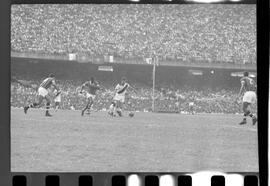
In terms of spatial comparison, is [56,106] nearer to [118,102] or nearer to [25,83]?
[25,83]

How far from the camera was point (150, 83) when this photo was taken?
1203 cm

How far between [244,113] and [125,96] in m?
2.31

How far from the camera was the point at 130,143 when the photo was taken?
37.0 feet

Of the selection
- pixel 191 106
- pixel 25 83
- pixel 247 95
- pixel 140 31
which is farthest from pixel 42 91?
pixel 247 95

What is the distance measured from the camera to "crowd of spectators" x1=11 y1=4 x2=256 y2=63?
463 inches

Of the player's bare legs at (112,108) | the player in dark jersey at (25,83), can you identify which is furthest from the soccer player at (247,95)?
the player in dark jersey at (25,83)

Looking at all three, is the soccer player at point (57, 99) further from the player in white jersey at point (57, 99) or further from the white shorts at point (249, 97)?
the white shorts at point (249, 97)

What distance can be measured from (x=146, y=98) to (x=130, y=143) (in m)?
1.17

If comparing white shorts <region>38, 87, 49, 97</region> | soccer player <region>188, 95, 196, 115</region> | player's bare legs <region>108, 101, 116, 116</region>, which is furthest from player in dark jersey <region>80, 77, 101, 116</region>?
soccer player <region>188, 95, 196, 115</region>

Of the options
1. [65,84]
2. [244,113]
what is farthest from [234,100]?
[65,84]

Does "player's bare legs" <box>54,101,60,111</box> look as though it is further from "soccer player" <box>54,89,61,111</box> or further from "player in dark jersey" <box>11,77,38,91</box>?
"player in dark jersey" <box>11,77,38,91</box>

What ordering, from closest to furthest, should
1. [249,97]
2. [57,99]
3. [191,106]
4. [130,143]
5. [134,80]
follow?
[130,143] → [249,97] → [57,99] → [134,80] → [191,106]

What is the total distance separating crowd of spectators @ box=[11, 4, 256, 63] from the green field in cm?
128

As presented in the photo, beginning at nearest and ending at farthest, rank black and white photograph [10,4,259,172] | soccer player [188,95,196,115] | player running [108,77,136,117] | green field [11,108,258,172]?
green field [11,108,258,172] → black and white photograph [10,4,259,172] → player running [108,77,136,117] → soccer player [188,95,196,115]
